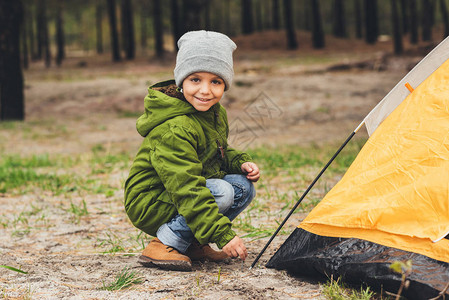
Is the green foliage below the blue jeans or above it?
below

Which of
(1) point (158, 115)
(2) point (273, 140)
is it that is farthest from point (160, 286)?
(2) point (273, 140)

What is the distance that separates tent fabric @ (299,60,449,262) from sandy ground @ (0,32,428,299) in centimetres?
38

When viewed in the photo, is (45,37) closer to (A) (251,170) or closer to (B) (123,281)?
(A) (251,170)

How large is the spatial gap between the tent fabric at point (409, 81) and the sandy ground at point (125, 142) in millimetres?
679

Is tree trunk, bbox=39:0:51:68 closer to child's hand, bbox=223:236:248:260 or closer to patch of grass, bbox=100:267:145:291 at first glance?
patch of grass, bbox=100:267:145:291

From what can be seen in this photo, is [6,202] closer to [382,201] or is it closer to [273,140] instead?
[382,201]

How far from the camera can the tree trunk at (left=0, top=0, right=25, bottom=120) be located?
10070 mm

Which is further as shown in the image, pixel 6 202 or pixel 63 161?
pixel 63 161

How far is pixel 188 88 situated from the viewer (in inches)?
101

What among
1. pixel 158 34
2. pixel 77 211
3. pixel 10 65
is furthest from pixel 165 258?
pixel 158 34

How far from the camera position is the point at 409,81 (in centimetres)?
290

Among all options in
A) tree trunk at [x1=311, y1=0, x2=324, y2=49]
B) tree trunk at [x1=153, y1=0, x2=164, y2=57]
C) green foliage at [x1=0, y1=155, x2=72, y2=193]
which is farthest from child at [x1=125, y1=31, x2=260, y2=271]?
tree trunk at [x1=311, y1=0, x2=324, y2=49]

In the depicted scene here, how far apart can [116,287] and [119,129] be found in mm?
7488

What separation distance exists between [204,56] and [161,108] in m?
0.34
